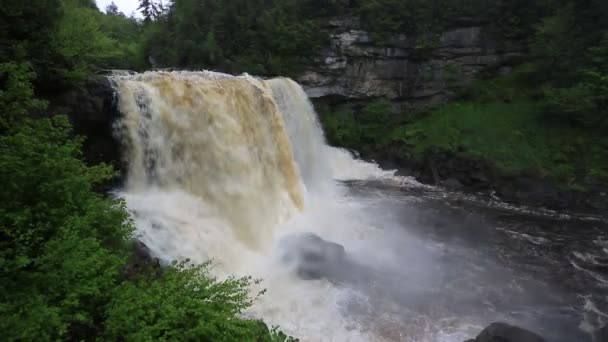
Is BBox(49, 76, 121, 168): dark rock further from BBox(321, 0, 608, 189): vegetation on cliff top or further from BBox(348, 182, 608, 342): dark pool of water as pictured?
BBox(321, 0, 608, 189): vegetation on cliff top

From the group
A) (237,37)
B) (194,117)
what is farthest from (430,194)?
(237,37)

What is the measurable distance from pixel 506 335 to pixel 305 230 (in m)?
7.59

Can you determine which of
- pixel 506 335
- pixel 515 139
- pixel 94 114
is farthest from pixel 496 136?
pixel 94 114

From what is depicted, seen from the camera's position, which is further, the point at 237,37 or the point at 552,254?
the point at 237,37

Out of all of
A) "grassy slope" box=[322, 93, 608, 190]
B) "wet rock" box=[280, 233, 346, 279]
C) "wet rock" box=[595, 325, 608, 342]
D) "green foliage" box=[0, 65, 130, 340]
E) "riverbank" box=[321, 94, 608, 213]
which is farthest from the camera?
"grassy slope" box=[322, 93, 608, 190]

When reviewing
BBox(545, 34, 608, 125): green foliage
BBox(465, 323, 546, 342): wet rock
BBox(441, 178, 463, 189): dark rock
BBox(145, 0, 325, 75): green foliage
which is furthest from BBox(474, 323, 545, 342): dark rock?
BBox(145, 0, 325, 75): green foliage

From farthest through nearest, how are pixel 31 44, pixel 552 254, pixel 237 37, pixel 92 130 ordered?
pixel 237 37
pixel 552 254
pixel 92 130
pixel 31 44

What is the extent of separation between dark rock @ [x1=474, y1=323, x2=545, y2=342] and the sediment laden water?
0.86 metres

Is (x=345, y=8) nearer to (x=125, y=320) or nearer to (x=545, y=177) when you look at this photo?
(x=545, y=177)

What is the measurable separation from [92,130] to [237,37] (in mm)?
16351

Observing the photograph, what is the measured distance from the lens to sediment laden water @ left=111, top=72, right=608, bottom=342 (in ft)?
30.5

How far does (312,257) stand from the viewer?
11.3m

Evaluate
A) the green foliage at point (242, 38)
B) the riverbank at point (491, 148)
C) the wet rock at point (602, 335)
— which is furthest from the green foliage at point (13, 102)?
the green foliage at point (242, 38)

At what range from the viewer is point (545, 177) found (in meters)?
18.4
